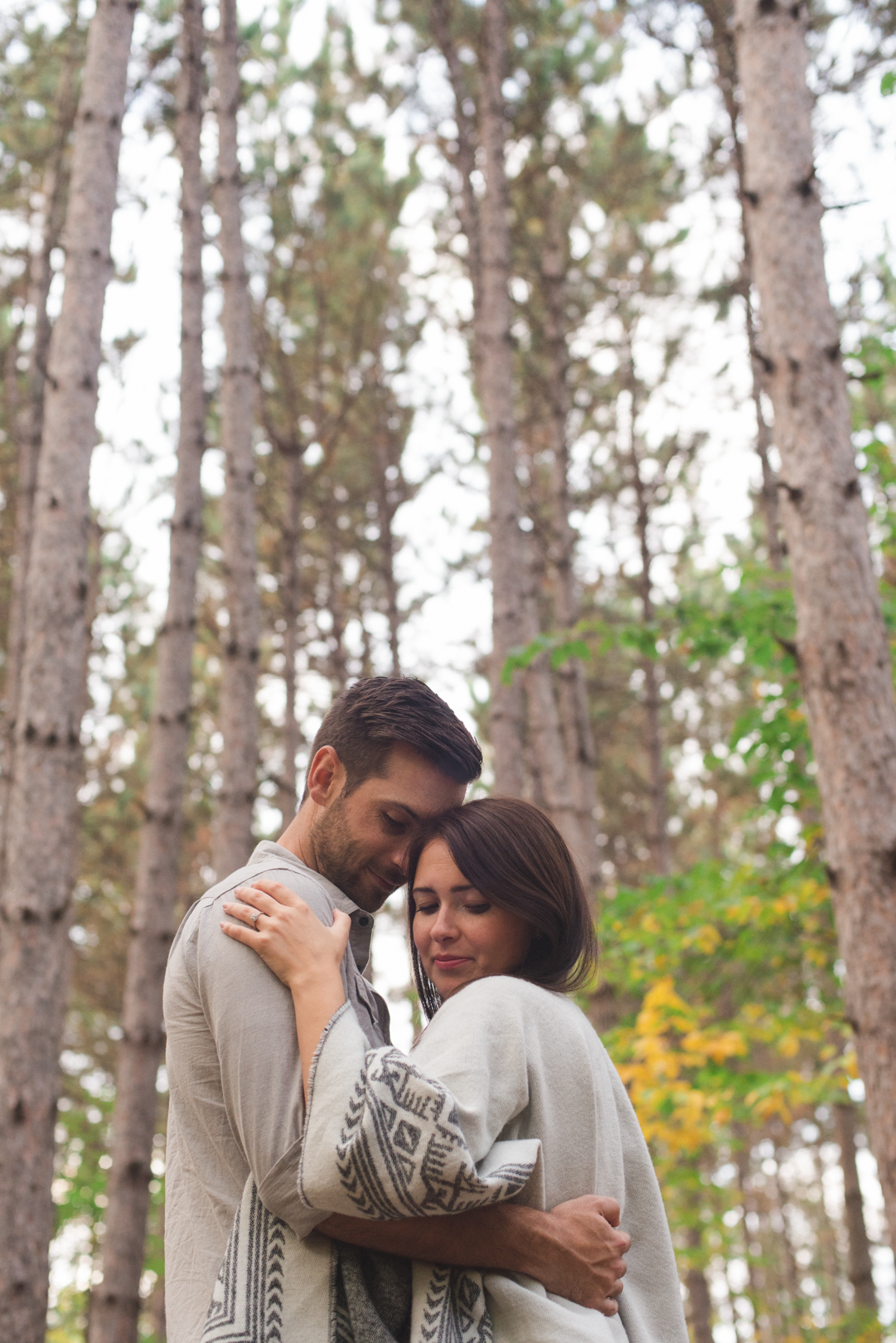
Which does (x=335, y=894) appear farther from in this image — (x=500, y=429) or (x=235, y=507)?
(x=500, y=429)

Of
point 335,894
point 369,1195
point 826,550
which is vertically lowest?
point 369,1195

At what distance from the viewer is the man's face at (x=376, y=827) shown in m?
2.05

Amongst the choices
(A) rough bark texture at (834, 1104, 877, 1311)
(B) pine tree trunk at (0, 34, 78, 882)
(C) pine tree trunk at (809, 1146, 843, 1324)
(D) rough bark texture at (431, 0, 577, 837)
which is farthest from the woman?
(C) pine tree trunk at (809, 1146, 843, 1324)

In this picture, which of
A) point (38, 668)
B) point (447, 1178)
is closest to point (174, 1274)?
point (447, 1178)

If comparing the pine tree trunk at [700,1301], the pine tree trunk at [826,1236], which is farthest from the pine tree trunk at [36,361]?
the pine tree trunk at [826,1236]

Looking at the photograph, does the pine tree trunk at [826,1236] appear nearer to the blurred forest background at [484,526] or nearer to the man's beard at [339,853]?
the blurred forest background at [484,526]

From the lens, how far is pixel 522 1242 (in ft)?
5.22

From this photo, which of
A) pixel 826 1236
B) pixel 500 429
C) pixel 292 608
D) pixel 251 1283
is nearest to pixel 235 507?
pixel 500 429

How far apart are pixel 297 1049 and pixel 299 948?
14 cm

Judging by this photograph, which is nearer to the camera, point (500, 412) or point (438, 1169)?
point (438, 1169)

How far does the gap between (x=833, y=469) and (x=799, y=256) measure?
86 cm

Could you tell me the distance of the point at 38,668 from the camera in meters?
4.34

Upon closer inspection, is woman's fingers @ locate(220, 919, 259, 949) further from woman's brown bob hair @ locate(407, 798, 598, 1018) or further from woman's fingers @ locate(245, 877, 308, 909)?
woman's brown bob hair @ locate(407, 798, 598, 1018)

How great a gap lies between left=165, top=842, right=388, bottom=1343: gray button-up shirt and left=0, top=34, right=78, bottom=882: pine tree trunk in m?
5.83
